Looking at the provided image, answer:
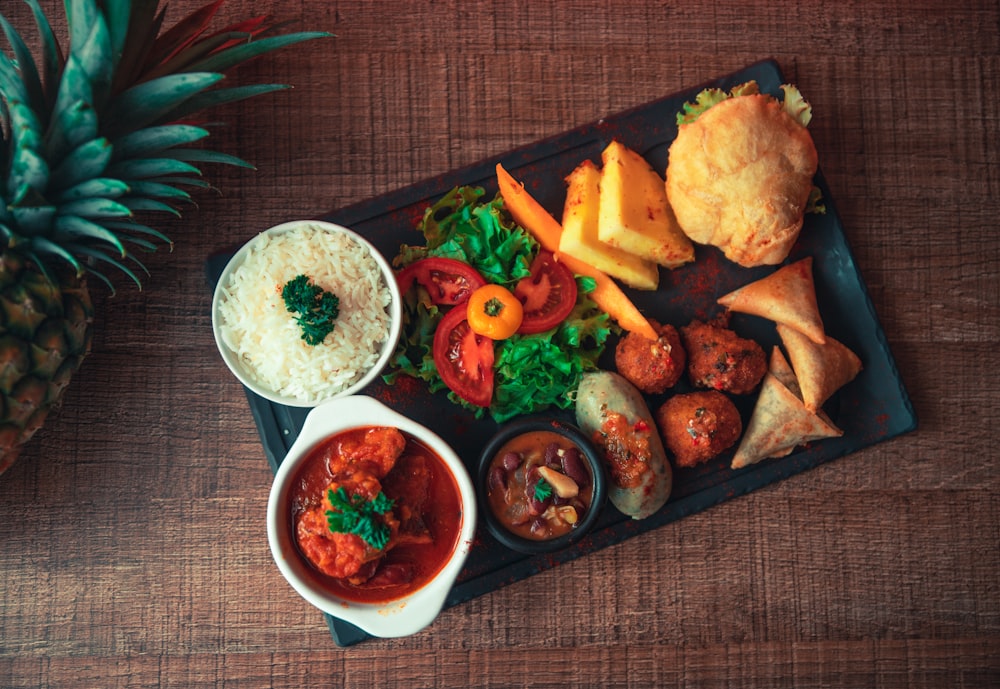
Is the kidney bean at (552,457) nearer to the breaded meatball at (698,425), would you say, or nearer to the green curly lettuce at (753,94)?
the breaded meatball at (698,425)

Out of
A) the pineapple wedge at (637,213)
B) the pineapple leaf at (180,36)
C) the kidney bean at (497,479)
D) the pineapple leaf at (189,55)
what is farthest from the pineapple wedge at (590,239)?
the pineapple leaf at (180,36)

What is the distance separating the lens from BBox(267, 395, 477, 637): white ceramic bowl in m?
2.84

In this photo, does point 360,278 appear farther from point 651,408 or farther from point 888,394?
point 888,394

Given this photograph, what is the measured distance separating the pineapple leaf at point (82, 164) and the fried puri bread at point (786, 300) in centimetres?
255

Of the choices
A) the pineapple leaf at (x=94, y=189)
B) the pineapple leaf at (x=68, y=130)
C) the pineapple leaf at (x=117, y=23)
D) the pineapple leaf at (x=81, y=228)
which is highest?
the pineapple leaf at (x=117, y=23)

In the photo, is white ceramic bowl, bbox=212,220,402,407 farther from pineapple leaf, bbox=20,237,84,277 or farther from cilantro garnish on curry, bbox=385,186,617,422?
pineapple leaf, bbox=20,237,84,277

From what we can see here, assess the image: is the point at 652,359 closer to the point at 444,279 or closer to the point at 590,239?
the point at 590,239

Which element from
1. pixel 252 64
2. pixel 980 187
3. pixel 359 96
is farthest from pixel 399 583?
pixel 980 187

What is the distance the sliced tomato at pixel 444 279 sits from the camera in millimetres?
3229

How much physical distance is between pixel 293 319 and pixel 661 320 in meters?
1.65

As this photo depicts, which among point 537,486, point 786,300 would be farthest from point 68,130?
point 786,300

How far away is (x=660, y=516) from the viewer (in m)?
3.36

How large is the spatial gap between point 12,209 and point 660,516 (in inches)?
111

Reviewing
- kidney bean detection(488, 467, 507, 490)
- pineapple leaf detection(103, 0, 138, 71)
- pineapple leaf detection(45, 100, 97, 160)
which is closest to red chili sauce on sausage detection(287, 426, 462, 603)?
kidney bean detection(488, 467, 507, 490)
